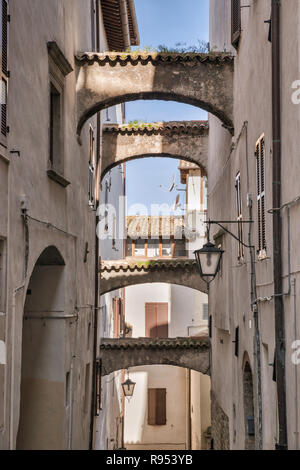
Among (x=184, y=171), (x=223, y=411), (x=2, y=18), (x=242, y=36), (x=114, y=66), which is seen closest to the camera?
(x=2, y=18)

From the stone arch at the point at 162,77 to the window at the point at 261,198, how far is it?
11.8 feet

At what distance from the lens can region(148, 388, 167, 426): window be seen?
1291 inches

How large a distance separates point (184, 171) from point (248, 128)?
19.6 metres

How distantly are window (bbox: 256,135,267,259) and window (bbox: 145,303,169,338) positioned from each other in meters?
26.1

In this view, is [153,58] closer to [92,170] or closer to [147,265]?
Answer: [92,170]

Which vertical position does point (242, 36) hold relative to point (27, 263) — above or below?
above

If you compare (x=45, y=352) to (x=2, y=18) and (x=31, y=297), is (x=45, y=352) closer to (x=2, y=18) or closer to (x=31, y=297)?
(x=31, y=297)

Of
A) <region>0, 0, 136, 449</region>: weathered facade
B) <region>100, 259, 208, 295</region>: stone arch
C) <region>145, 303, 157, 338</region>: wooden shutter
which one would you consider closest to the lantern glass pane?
<region>0, 0, 136, 449</region>: weathered facade

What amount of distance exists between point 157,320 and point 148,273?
1598 cm

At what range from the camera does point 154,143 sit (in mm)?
19156

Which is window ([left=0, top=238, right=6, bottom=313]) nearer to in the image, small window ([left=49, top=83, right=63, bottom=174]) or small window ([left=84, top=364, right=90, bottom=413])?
small window ([left=49, top=83, right=63, bottom=174])
